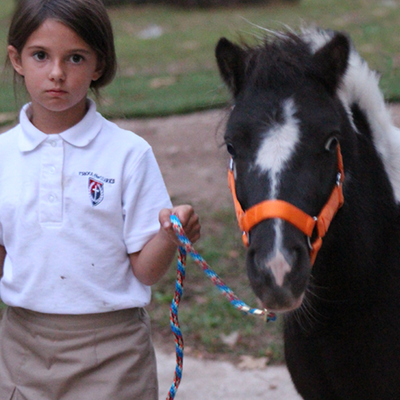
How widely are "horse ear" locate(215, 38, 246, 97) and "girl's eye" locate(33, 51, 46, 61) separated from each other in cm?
61

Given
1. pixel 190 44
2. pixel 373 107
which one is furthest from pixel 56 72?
pixel 190 44

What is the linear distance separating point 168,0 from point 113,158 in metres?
15.1

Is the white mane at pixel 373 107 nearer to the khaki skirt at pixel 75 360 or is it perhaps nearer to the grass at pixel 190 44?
the khaki skirt at pixel 75 360

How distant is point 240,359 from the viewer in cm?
389

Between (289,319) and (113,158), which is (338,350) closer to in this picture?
(289,319)

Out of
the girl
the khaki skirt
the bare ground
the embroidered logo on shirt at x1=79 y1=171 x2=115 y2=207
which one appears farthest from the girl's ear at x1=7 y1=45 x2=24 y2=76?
the bare ground

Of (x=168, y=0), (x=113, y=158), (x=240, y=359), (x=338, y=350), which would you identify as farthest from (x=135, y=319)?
(x=168, y=0)

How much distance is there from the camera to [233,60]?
2311 millimetres

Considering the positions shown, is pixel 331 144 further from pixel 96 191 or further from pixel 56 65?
pixel 56 65

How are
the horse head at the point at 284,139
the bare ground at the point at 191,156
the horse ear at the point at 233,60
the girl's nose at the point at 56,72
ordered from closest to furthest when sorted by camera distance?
the horse head at the point at 284,139
the girl's nose at the point at 56,72
the horse ear at the point at 233,60
the bare ground at the point at 191,156

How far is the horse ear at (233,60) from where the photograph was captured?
230cm

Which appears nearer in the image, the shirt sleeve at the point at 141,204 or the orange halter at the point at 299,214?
the orange halter at the point at 299,214

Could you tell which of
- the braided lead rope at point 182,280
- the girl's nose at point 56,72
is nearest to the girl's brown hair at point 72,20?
the girl's nose at point 56,72

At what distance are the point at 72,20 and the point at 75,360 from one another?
3.80 feet
